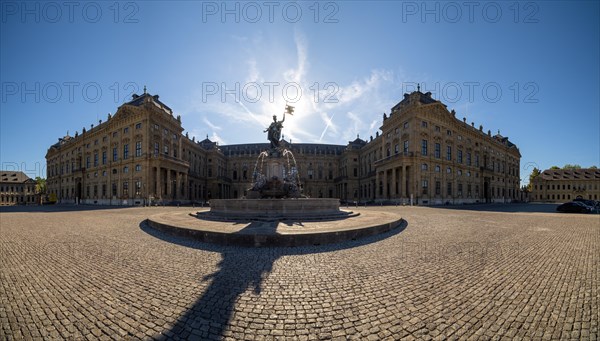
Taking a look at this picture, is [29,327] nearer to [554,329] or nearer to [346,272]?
[346,272]

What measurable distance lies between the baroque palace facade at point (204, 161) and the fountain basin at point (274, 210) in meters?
35.0

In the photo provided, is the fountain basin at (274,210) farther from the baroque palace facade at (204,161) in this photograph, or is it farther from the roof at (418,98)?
the roof at (418,98)

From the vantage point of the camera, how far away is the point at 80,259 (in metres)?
6.76

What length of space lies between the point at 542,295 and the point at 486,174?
2892 inches

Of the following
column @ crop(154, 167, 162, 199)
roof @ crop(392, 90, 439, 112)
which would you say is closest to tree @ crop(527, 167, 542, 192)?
roof @ crop(392, 90, 439, 112)

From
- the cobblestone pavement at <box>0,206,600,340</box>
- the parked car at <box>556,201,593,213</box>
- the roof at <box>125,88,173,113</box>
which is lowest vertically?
the parked car at <box>556,201,593,213</box>

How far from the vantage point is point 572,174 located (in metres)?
97.4

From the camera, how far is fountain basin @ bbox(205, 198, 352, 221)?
13305 mm

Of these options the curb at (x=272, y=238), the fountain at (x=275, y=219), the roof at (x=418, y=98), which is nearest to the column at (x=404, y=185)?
the roof at (x=418, y=98)

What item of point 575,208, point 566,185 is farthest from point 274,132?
point 566,185

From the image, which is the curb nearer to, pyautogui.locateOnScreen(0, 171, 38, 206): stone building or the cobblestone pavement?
the cobblestone pavement

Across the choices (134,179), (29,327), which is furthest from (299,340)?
(134,179)

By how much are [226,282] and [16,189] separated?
137m

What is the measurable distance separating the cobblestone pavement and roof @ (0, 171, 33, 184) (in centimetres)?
13176
